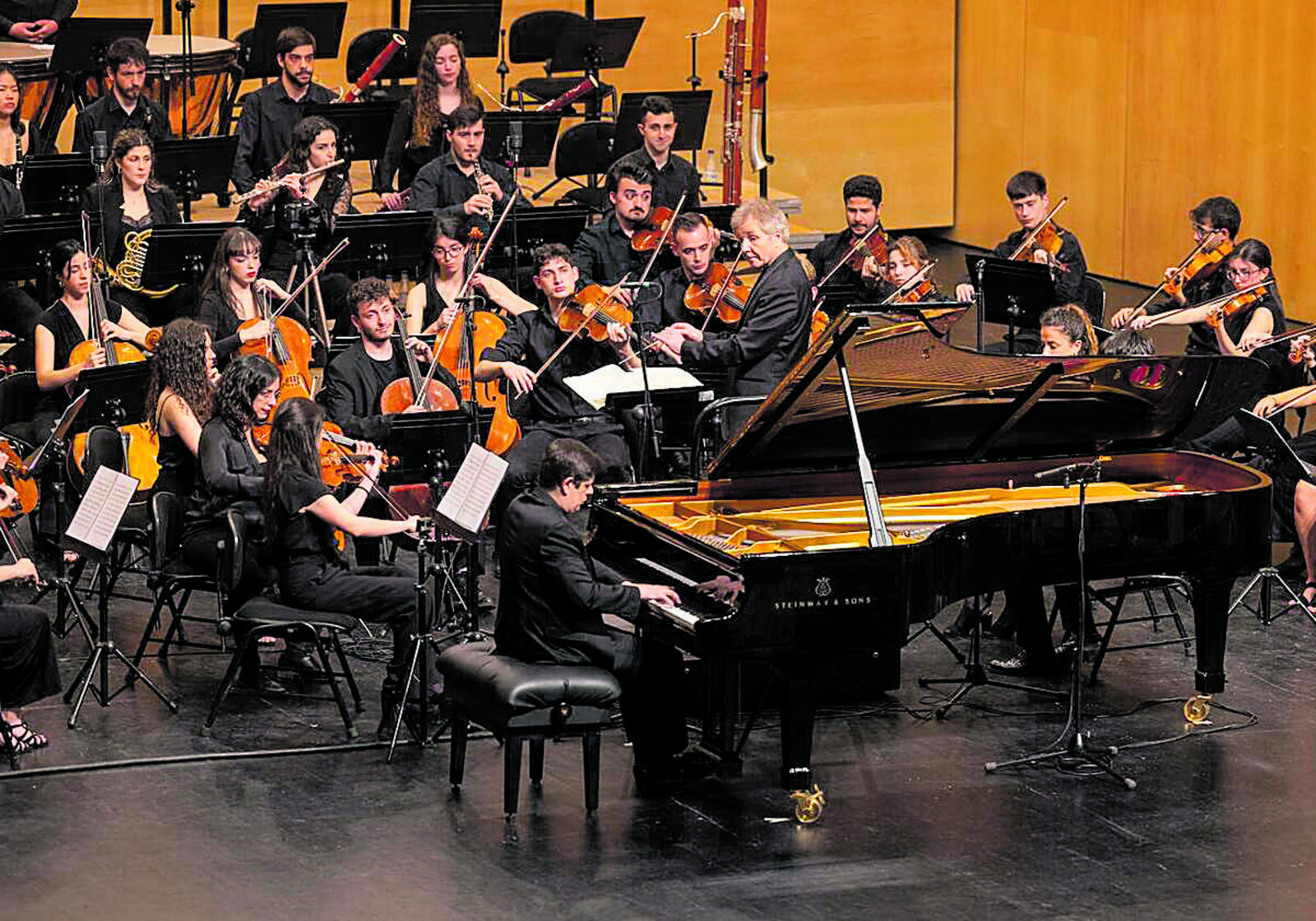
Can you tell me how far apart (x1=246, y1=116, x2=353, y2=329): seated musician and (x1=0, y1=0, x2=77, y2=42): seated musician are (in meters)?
2.29

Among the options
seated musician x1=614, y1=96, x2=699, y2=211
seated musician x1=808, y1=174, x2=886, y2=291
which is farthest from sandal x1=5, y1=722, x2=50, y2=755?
seated musician x1=614, y1=96, x2=699, y2=211

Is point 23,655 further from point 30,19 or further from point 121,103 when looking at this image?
point 30,19

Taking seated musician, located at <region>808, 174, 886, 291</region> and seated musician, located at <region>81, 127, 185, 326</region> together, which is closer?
seated musician, located at <region>81, 127, 185, 326</region>

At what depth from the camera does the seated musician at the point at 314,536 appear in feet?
22.5

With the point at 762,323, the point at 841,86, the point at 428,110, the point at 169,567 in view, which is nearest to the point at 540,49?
the point at 428,110

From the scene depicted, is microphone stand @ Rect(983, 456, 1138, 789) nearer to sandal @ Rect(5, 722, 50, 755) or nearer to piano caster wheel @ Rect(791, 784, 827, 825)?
piano caster wheel @ Rect(791, 784, 827, 825)

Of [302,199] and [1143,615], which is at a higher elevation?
[302,199]

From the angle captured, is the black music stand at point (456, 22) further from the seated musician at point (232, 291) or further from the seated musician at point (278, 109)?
the seated musician at point (232, 291)

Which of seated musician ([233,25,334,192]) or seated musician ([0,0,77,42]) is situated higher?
seated musician ([0,0,77,42])

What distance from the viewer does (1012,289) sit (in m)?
9.55

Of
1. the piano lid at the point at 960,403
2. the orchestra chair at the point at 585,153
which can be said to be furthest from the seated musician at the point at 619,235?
the piano lid at the point at 960,403

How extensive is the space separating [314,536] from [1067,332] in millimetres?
2762

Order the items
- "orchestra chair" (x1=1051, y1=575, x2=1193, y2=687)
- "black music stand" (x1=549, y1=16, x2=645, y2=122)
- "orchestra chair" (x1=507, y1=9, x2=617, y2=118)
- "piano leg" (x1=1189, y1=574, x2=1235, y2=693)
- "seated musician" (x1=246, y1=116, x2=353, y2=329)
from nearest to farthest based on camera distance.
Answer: "piano leg" (x1=1189, y1=574, x2=1235, y2=693), "orchestra chair" (x1=1051, y1=575, x2=1193, y2=687), "seated musician" (x1=246, y1=116, x2=353, y2=329), "black music stand" (x1=549, y1=16, x2=645, y2=122), "orchestra chair" (x1=507, y1=9, x2=617, y2=118)

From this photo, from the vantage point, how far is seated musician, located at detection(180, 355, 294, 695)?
7.23m
